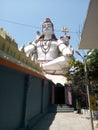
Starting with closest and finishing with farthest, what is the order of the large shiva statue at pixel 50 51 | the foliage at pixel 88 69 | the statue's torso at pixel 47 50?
1. the foliage at pixel 88 69
2. the large shiva statue at pixel 50 51
3. the statue's torso at pixel 47 50

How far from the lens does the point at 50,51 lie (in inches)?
761

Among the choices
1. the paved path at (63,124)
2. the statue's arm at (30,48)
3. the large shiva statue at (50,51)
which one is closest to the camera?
the paved path at (63,124)

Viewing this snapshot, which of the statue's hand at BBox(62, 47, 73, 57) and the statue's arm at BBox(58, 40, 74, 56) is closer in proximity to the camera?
the statue's hand at BBox(62, 47, 73, 57)

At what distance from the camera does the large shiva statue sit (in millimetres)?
17203

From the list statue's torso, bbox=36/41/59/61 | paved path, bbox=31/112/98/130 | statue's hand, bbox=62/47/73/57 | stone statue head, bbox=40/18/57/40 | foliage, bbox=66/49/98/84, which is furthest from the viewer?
stone statue head, bbox=40/18/57/40

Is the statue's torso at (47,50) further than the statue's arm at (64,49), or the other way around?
the statue's torso at (47,50)

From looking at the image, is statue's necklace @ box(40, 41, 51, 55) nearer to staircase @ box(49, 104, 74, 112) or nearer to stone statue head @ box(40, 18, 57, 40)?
stone statue head @ box(40, 18, 57, 40)

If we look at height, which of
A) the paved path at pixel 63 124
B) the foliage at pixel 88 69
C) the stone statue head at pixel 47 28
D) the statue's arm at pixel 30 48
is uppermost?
the stone statue head at pixel 47 28

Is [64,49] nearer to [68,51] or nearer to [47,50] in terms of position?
[68,51]

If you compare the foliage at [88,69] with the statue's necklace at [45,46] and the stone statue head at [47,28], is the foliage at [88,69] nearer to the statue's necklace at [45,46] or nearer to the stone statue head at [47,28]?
the statue's necklace at [45,46]

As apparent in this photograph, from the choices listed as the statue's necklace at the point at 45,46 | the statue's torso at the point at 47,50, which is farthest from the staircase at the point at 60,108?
the statue's necklace at the point at 45,46

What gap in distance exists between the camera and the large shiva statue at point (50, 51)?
17203 mm

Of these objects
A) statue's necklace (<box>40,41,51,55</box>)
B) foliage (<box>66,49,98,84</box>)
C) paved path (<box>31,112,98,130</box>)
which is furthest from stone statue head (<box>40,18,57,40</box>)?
paved path (<box>31,112,98,130</box>)

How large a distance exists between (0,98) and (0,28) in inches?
130
